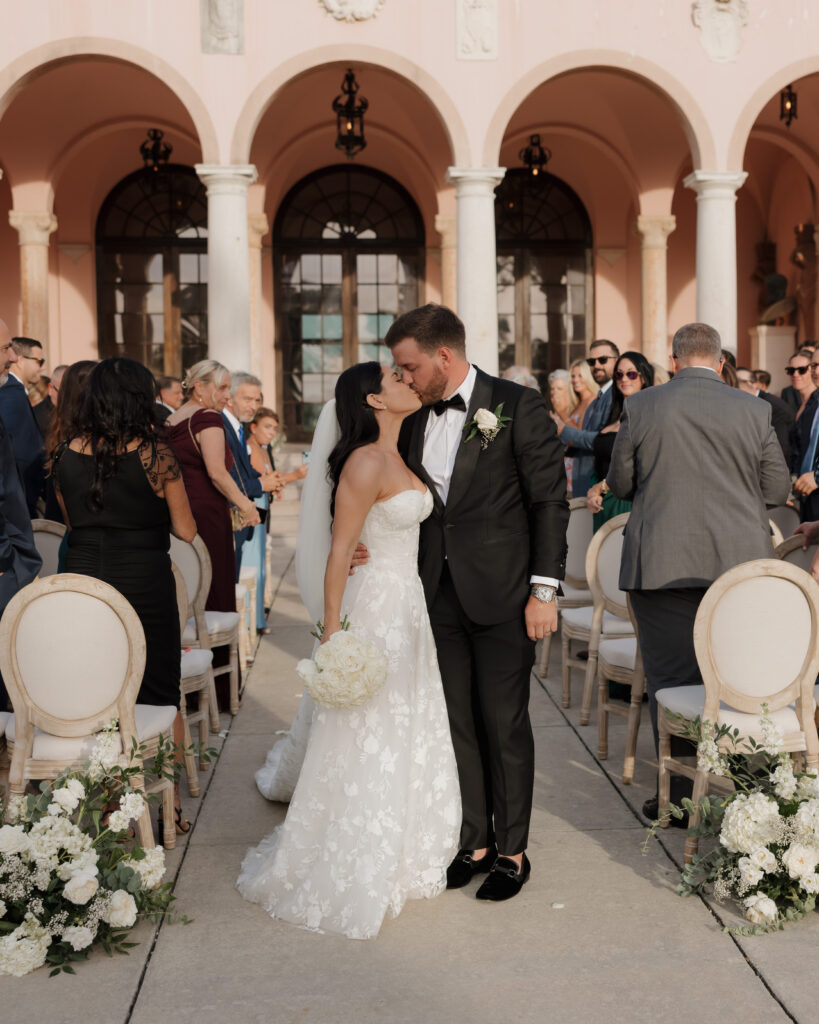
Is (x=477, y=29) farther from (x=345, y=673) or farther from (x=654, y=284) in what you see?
(x=345, y=673)

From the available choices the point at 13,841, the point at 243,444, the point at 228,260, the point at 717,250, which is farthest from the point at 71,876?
the point at 717,250

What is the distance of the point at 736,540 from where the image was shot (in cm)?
409

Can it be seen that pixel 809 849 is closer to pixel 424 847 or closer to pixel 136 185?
pixel 424 847

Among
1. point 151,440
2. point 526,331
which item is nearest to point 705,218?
point 526,331

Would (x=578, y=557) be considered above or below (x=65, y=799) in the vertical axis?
above

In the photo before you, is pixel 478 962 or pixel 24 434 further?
pixel 24 434

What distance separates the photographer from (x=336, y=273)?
61.5 feet

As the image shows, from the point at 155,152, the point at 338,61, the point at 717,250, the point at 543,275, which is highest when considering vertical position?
the point at 338,61

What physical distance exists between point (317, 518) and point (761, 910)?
1850mm

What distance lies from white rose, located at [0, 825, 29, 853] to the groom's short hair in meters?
1.84

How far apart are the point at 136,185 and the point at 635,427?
15955mm

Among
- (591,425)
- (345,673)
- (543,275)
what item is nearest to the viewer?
(345,673)

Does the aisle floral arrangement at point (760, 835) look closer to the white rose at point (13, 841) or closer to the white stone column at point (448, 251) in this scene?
the white rose at point (13, 841)

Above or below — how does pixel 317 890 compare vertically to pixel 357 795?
below
